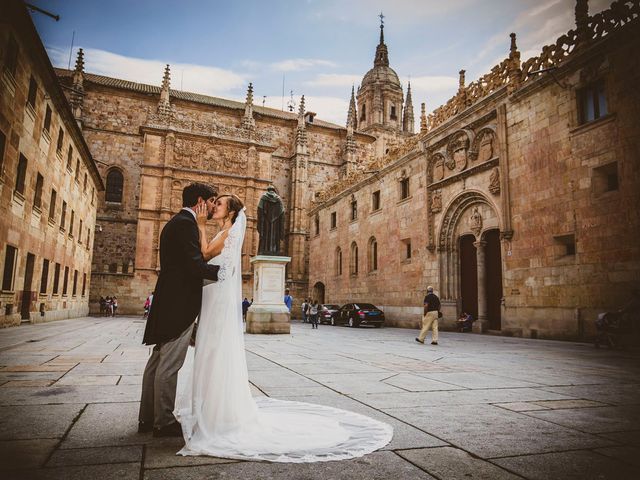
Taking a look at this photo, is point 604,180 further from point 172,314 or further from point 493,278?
point 172,314

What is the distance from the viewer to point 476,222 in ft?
59.5

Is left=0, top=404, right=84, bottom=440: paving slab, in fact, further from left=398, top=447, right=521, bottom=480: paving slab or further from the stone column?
the stone column

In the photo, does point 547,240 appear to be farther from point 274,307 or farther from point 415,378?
point 415,378

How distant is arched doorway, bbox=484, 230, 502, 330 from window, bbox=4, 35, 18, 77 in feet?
57.3

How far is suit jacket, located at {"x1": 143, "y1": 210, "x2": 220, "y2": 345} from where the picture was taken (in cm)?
334

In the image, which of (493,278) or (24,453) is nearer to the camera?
(24,453)

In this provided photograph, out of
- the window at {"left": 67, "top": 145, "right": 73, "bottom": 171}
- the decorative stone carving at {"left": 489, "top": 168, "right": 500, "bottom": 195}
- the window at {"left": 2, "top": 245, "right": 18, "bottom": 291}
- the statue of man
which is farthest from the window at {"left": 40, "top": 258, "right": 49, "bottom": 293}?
the decorative stone carving at {"left": 489, "top": 168, "right": 500, "bottom": 195}

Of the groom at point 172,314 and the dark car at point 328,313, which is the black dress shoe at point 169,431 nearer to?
the groom at point 172,314

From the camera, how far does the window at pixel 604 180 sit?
12562 mm

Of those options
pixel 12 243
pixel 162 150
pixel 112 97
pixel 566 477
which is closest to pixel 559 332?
pixel 566 477

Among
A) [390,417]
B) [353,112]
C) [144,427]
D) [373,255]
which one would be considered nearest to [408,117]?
[353,112]

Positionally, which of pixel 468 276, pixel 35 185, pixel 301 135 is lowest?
pixel 468 276

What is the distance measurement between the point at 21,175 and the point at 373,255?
59.3ft

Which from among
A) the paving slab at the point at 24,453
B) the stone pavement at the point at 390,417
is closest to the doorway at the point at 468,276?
the stone pavement at the point at 390,417
